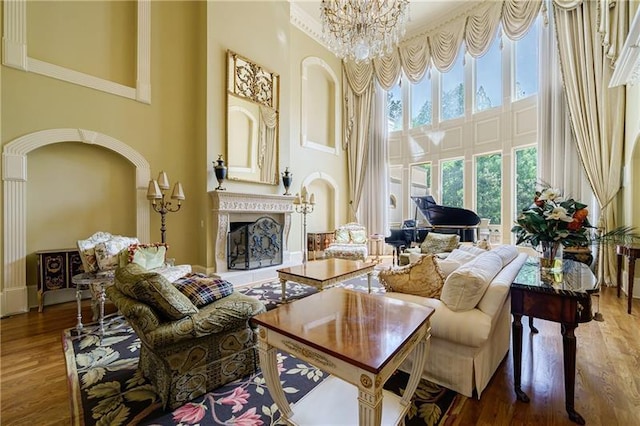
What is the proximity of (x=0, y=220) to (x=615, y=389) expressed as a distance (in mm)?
6240

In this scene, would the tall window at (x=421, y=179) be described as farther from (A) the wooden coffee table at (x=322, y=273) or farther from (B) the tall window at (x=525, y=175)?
(A) the wooden coffee table at (x=322, y=273)

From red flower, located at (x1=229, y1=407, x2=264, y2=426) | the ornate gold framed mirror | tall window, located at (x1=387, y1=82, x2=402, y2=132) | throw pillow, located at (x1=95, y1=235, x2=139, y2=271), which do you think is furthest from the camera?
tall window, located at (x1=387, y1=82, x2=402, y2=132)

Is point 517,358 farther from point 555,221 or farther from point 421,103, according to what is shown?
point 421,103

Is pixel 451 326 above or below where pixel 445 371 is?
above

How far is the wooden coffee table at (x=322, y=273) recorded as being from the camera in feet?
10.8

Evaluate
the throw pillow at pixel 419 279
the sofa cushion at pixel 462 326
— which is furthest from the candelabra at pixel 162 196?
the sofa cushion at pixel 462 326

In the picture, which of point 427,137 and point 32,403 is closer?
point 32,403

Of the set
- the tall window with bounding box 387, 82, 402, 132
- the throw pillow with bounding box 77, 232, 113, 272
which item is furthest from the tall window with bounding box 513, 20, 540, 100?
the throw pillow with bounding box 77, 232, 113, 272

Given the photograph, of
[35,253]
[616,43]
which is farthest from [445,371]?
[616,43]

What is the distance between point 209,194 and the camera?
4.73 meters

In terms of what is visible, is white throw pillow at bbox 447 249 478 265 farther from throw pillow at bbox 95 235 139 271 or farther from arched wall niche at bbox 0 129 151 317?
arched wall niche at bbox 0 129 151 317

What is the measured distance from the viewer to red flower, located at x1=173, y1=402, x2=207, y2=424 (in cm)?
165

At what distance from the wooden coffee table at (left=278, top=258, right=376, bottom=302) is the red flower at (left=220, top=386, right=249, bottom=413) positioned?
1.48 m

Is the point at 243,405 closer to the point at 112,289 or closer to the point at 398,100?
the point at 112,289
